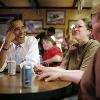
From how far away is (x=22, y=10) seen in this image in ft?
32.6

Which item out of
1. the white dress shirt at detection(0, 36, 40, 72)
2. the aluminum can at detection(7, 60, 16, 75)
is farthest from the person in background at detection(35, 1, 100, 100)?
the white dress shirt at detection(0, 36, 40, 72)

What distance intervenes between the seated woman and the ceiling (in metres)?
3.47

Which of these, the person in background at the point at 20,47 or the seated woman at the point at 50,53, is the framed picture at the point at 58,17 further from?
the person in background at the point at 20,47

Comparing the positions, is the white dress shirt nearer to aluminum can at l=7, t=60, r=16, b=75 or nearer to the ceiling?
aluminum can at l=7, t=60, r=16, b=75

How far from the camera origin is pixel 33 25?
9.70 metres

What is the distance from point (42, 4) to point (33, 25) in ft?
3.31

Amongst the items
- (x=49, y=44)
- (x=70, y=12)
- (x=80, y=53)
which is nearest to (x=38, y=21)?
(x=70, y=12)

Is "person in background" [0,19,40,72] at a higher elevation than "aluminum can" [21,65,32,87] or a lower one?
higher

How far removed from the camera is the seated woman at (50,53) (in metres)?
4.82

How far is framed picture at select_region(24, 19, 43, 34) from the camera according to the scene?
31.7 ft

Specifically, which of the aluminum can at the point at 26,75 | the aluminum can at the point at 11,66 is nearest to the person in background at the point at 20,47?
the aluminum can at the point at 11,66

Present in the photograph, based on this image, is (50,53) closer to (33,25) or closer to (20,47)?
(20,47)

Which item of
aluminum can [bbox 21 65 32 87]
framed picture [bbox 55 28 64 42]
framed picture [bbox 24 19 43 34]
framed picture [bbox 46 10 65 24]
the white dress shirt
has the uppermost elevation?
framed picture [bbox 46 10 65 24]

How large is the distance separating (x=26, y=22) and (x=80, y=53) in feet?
24.3
